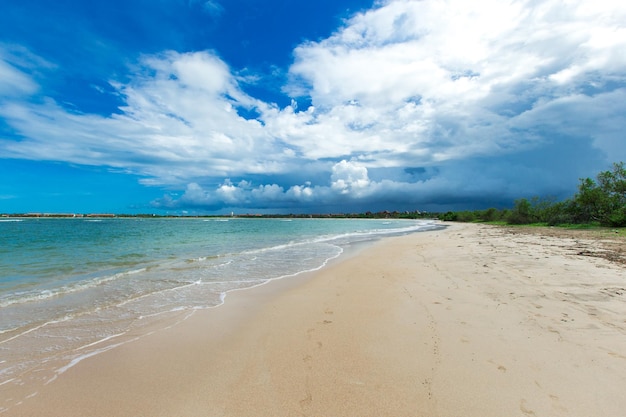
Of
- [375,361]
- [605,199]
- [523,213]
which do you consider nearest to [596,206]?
[605,199]

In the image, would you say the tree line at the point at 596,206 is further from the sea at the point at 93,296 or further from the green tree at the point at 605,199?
the sea at the point at 93,296

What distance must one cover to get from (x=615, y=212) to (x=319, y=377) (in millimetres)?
52341

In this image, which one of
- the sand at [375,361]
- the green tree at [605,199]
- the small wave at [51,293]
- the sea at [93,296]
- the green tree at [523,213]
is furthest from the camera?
the green tree at [523,213]

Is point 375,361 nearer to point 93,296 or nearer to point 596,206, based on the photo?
point 93,296

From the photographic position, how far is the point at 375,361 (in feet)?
15.2

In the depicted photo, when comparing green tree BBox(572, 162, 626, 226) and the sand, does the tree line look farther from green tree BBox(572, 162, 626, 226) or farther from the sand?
the sand

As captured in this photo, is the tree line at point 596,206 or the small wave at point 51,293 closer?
the small wave at point 51,293

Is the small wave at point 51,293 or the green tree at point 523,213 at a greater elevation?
the green tree at point 523,213

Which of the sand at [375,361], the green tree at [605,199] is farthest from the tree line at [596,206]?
the sand at [375,361]

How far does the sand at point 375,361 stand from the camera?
11.8 ft

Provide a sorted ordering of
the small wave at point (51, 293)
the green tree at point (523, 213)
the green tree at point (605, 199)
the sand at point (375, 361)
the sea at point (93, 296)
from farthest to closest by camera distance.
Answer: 1. the green tree at point (523, 213)
2. the green tree at point (605, 199)
3. the small wave at point (51, 293)
4. the sea at point (93, 296)
5. the sand at point (375, 361)

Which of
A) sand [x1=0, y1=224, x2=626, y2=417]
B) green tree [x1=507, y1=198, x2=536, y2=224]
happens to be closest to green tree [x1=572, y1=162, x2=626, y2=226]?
green tree [x1=507, y1=198, x2=536, y2=224]

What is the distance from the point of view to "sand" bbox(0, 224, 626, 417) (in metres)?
3.59

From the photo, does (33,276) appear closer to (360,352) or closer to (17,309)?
(17,309)
